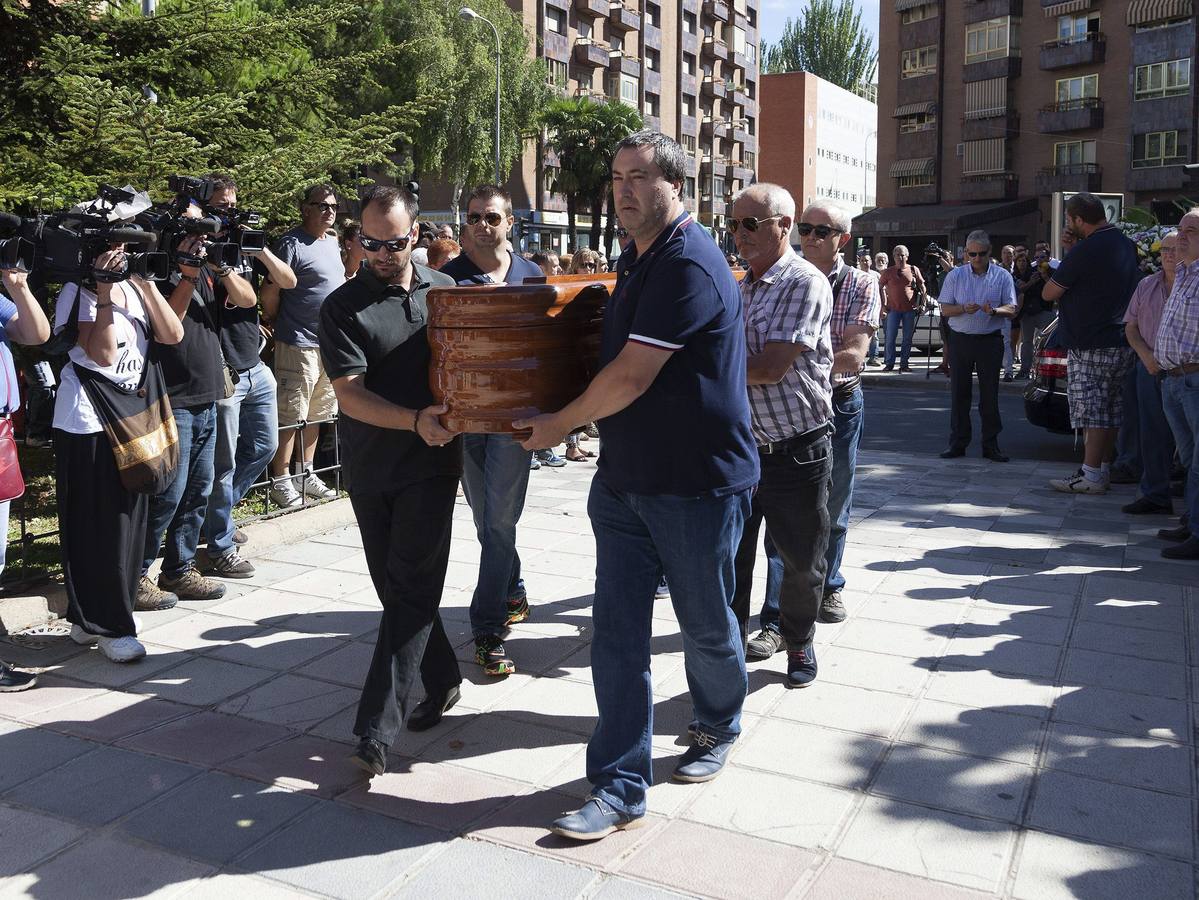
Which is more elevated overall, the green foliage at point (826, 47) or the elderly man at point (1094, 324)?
the green foliage at point (826, 47)

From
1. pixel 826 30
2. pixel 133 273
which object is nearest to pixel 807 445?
pixel 133 273

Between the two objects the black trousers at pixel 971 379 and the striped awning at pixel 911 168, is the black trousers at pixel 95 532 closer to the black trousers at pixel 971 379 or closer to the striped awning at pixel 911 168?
the black trousers at pixel 971 379

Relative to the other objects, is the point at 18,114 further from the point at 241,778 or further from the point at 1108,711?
the point at 1108,711

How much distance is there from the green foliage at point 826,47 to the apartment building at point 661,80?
1135 centimetres

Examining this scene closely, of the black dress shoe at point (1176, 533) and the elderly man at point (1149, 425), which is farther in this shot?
the elderly man at point (1149, 425)

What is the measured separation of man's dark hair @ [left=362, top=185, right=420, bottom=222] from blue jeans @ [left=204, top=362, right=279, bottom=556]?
2.77 metres

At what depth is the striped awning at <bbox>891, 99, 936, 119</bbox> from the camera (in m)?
55.4

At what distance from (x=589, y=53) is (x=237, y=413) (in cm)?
6115

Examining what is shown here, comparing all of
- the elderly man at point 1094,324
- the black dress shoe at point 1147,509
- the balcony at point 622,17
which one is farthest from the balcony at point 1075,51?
the black dress shoe at point 1147,509

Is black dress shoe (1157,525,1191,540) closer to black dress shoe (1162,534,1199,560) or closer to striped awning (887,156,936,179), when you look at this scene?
black dress shoe (1162,534,1199,560)

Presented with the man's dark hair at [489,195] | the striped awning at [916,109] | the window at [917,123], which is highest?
the striped awning at [916,109]

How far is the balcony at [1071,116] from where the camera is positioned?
4972 cm

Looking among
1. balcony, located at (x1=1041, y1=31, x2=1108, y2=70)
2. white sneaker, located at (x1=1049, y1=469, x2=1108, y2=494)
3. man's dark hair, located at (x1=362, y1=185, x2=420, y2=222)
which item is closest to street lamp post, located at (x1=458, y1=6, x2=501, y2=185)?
balcony, located at (x1=1041, y1=31, x2=1108, y2=70)

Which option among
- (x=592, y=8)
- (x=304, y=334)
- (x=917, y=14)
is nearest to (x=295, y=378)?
(x=304, y=334)
